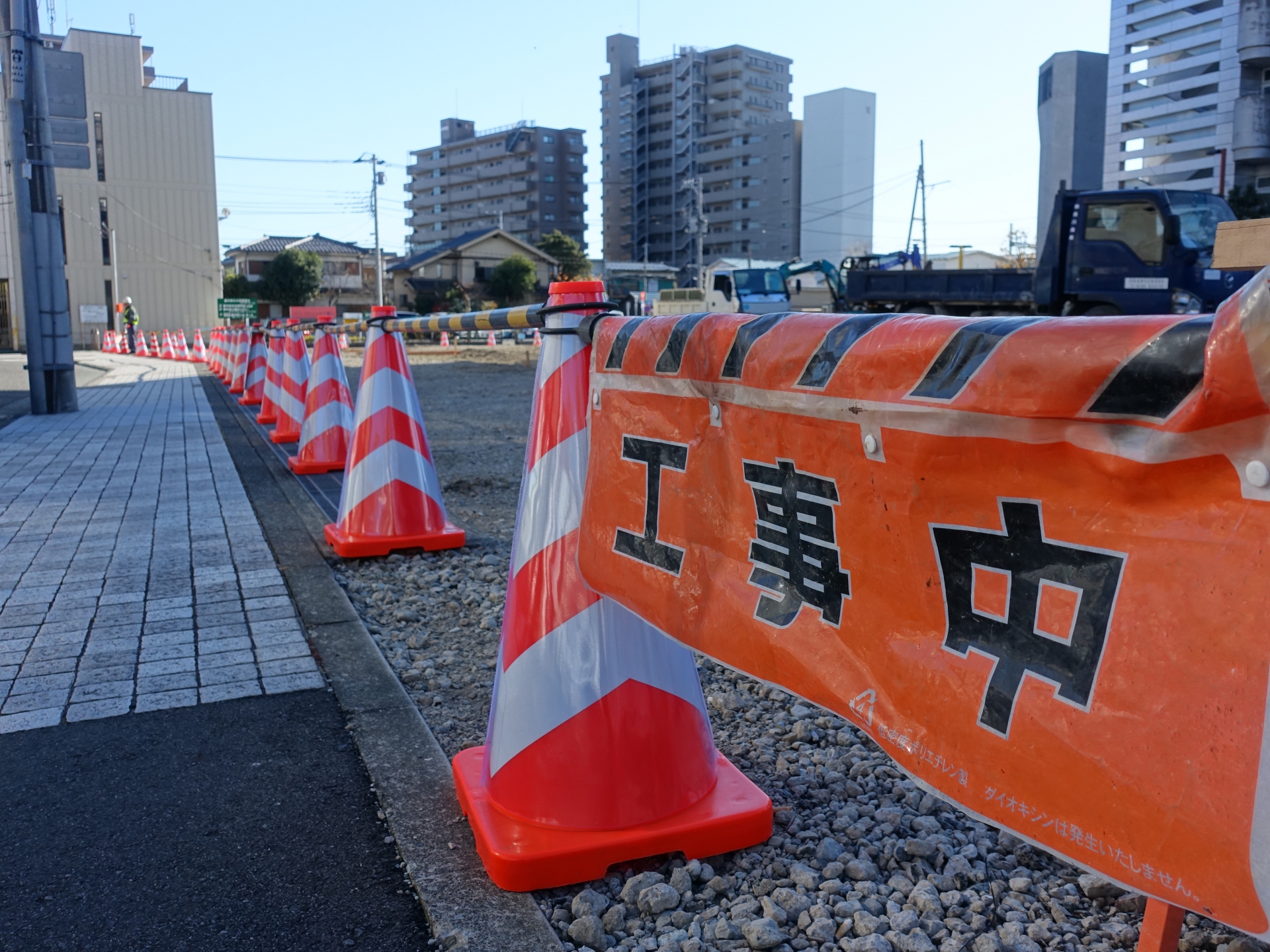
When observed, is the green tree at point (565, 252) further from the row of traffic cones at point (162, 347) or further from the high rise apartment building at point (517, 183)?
the row of traffic cones at point (162, 347)

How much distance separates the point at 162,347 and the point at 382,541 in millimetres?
38827

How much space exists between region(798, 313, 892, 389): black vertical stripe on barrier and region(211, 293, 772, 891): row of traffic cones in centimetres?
101

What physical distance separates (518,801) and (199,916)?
2.70ft

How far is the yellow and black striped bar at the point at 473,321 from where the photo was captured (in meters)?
3.45

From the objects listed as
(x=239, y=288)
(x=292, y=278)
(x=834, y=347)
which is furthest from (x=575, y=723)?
(x=239, y=288)

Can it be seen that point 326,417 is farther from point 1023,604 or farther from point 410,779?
point 1023,604

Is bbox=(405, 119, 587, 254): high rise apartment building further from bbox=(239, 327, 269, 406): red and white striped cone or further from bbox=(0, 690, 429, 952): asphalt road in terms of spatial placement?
bbox=(0, 690, 429, 952): asphalt road

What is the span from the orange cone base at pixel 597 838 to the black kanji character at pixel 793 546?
952mm

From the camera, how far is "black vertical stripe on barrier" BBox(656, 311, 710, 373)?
2090 millimetres

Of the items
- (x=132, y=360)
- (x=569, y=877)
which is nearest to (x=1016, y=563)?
(x=569, y=877)

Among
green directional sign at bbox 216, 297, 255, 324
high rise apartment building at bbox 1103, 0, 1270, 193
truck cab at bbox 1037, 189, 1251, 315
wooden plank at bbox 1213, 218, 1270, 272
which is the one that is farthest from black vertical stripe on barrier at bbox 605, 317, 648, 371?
high rise apartment building at bbox 1103, 0, 1270, 193

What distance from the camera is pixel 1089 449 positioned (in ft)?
4.16

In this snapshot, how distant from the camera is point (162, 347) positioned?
39812 mm

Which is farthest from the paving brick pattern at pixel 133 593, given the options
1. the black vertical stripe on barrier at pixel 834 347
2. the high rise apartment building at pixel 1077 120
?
the high rise apartment building at pixel 1077 120
